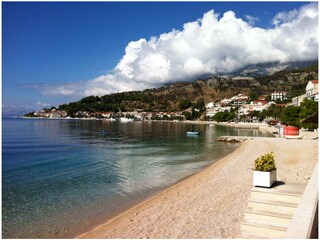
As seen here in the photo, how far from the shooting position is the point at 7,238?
1201 centimetres

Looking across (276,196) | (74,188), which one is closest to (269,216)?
(276,196)

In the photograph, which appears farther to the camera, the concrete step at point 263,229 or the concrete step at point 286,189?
the concrete step at point 286,189

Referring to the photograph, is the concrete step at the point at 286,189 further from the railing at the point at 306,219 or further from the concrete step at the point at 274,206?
the railing at the point at 306,219

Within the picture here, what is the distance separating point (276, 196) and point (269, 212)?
2.14 ft

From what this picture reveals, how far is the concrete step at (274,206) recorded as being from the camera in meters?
8.48

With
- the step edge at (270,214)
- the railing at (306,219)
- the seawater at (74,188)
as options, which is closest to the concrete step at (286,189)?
the step edge at (270,214)

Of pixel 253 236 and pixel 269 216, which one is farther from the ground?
pixel 269 216

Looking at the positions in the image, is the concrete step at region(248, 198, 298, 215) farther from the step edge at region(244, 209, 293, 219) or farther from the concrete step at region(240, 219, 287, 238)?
the concrete step at region(240, 219, 287, 238)

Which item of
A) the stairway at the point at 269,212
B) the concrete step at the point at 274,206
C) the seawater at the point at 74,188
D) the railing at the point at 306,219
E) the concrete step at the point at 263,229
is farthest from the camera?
the seawater at the point at 74,188

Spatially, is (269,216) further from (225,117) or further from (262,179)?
(225,117)

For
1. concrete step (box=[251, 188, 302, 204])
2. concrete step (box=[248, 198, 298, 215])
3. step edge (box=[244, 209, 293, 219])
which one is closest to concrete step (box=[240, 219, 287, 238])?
step edge (box=[244, 209, 293, 219])

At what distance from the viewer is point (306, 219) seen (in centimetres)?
570

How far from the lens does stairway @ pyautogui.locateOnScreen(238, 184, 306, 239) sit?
811cm

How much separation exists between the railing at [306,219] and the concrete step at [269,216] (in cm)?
125
